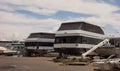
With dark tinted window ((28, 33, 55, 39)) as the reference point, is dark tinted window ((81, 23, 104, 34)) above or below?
above

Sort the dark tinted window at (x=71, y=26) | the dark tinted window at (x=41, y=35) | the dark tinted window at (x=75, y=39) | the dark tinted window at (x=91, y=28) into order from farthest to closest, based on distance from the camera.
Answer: the dark tinted window at (x=41, y=35) → the dark tinted window at (x=91, y=28) → the dark tinted window at (x=71, y=26) → the dark tinted window at (x=75, y=39)

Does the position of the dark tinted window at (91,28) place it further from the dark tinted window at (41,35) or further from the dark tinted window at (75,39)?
the dark tinted window at (41,35)

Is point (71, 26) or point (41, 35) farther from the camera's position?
point (41, 35)

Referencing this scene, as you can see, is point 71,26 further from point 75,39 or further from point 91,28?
point 91,28

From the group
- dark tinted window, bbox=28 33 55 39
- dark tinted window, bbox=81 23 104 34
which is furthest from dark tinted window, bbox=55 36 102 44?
dark tinted window, bbox=28 33 55 39

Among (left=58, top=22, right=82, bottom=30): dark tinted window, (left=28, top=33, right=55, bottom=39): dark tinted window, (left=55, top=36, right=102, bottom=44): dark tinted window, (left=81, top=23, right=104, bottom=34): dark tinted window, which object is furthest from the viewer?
(left=28, top=33, right=55, bottom=39): dark tinted window

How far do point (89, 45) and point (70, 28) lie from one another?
452 cm

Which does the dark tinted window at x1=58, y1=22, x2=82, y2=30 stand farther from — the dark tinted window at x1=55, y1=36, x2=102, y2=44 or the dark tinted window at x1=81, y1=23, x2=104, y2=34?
the dark tinted window at x1=55, y1=36, x2=102, y2=44

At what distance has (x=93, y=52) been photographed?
4559 centimetres

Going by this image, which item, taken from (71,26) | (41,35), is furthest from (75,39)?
(41,35)

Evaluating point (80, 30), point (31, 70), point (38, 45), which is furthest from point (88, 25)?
point (31, 70)

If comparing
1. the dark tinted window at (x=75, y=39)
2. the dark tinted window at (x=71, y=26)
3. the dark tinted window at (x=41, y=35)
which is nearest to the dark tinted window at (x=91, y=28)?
the dark tinted window at (x=71, y=26)

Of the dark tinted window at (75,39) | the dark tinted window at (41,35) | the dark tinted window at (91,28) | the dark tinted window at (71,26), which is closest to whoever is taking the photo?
the dark tinted window at (75,39)

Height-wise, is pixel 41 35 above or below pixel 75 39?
above
